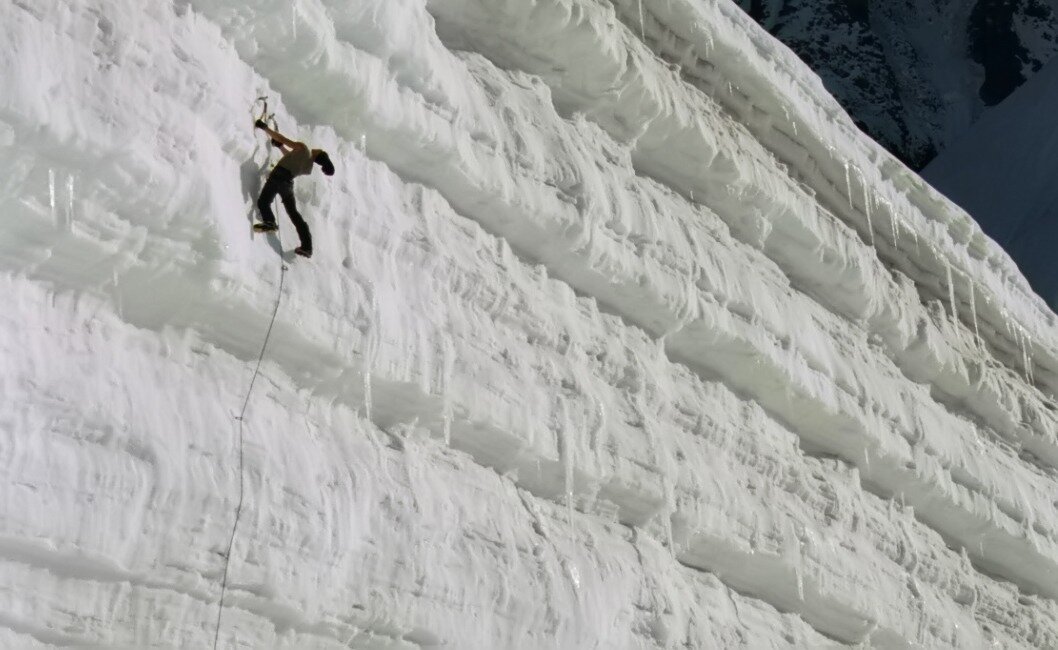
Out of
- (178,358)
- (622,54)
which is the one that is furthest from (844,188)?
(178,358)

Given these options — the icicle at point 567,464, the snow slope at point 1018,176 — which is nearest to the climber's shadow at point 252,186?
the icicle at point 567,464

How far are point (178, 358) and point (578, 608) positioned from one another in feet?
5.00

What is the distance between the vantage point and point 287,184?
358 cm

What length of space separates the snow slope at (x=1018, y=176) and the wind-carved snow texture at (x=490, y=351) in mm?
4007

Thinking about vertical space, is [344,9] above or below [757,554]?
above

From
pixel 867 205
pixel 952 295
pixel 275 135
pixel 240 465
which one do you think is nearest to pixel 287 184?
pixel 275 135

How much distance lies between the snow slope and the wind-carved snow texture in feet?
13.1

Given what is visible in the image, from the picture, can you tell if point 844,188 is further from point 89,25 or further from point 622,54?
point 89,25

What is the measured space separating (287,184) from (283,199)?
0.04 metres

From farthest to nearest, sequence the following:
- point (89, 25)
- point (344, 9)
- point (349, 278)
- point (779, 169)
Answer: point (779, 169) → point (344, 9) → point (349, 278) → point (89, 25)

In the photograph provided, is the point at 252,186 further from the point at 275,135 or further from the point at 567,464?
the point at 567,464

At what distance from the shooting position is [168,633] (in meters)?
3.03

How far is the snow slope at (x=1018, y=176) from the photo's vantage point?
35.1ft

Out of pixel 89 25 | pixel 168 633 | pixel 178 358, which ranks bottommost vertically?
pixel 168 633
